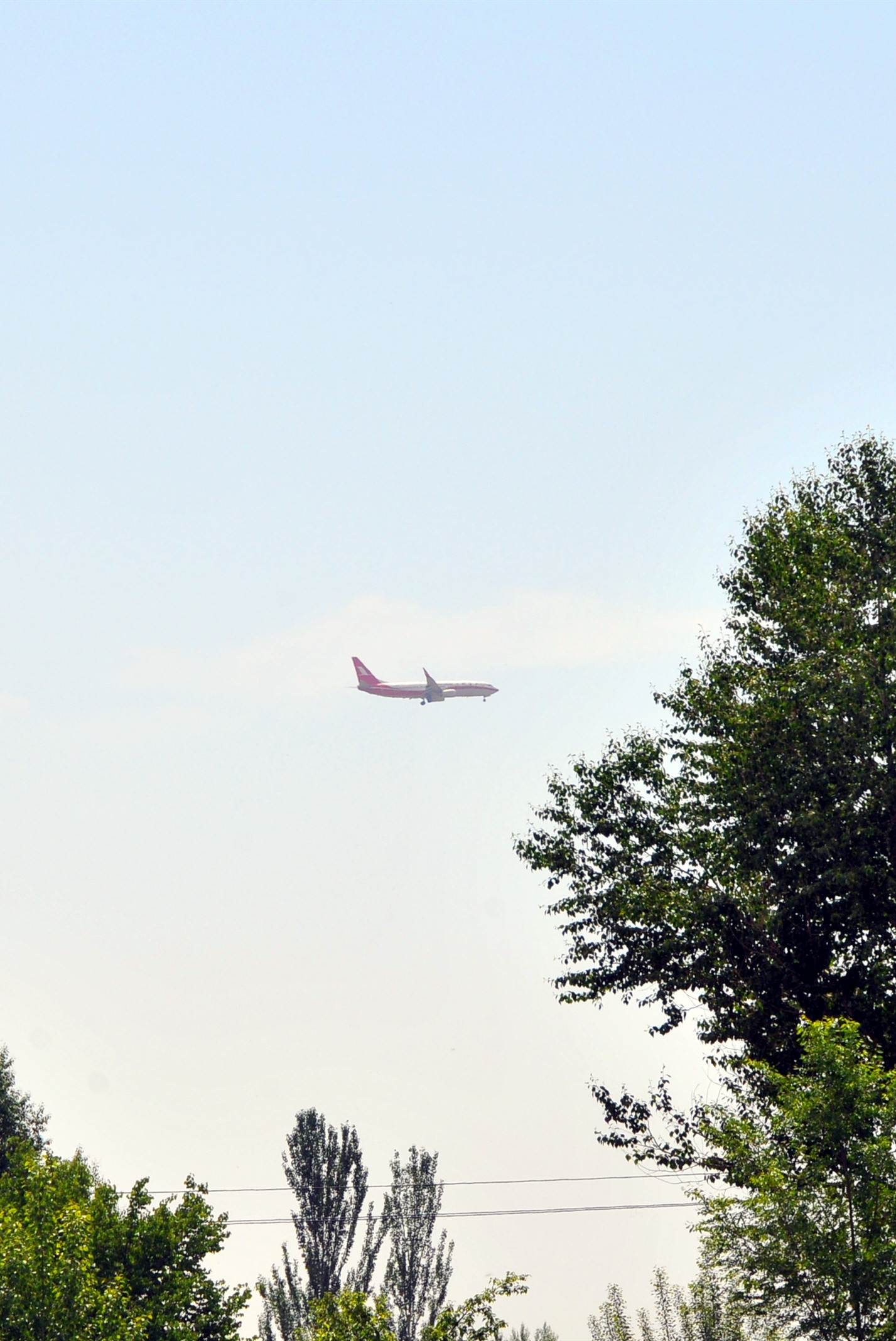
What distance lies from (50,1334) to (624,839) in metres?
16.4

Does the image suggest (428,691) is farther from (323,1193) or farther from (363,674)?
(323,1193)

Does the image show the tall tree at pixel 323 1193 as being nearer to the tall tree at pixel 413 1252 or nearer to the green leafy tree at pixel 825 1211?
the tall tree at pixel 413 1252

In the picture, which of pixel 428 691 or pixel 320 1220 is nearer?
pixel 320 1220

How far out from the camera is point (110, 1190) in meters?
35.9

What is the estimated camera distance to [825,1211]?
70.8ft

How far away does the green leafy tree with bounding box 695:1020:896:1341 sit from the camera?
20.7m

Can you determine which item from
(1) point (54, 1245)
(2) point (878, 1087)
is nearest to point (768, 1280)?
(2) point (878, 1087)

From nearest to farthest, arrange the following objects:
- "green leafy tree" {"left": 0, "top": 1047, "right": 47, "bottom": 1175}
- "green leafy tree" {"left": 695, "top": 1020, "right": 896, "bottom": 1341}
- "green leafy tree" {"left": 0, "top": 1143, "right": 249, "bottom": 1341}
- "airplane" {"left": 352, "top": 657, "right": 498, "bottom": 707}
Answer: "green leafy tree" {"left": 695, "top": 1020, "right": 896, "bottom": 1341}
"green leafy tree" {"left": 0, "top": 1143, "right": 249, "bottom": 1341}
"green leafy tree" {"left": 0, "top": 1047, "right": 47, "bottom": 1175}
"airplane" {"left": 352, "top": 657, "right": 498, "bottom": 707}

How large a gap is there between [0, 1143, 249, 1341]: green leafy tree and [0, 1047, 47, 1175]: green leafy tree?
17.1 m

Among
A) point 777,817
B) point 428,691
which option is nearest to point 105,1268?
point 777,817

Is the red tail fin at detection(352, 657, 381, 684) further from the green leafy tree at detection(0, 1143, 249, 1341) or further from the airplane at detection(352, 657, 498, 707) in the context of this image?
the green leafy tree at detection(0, 1143, 249, 1341)

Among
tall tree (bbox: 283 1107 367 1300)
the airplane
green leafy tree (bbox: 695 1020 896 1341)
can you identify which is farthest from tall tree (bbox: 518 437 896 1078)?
the airplane

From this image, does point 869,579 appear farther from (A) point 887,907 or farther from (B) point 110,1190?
(B) point 110,1190

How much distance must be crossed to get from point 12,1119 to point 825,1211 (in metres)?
44.2
